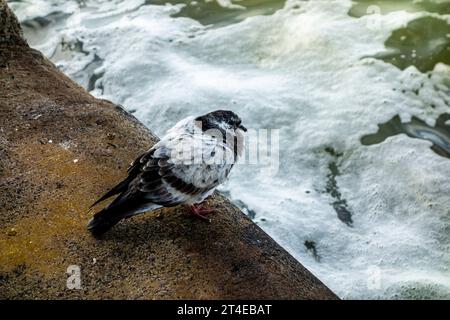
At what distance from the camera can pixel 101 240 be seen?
149 inches

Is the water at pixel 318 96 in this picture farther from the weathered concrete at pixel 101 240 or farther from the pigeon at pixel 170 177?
the pigeon at pixel 170 177

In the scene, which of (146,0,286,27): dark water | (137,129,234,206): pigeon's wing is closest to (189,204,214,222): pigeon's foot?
(137,129,234,206): pigeon's wing

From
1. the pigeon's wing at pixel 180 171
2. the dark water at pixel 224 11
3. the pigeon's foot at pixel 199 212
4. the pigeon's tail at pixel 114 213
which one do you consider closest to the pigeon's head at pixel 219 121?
the pigeon's wing at pixel 180 171

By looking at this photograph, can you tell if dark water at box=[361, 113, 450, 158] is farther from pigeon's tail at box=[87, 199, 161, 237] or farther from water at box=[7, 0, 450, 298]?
pigeon's tail at box=[87, 199, 161, 237]

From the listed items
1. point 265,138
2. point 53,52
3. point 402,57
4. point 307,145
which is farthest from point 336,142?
point 53,52

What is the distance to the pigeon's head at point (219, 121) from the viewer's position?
4160 mm

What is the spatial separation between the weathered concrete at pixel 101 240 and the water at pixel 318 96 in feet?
5.29

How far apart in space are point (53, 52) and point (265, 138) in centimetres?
466

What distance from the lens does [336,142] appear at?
22.2 ft

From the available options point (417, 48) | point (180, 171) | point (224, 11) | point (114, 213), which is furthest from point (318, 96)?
point (114, 213)

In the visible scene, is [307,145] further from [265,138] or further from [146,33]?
[146,33]

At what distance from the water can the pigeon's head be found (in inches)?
70.1

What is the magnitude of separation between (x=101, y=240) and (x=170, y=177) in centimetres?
70

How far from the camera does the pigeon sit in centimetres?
364
